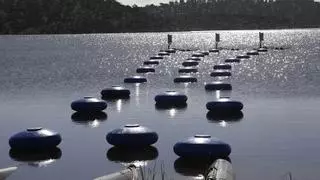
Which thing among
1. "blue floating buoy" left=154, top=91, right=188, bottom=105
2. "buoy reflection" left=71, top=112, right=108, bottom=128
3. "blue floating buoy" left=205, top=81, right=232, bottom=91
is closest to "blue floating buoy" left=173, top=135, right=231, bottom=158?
"buoy reflection" left=71, top=112, right=108, bottom=128

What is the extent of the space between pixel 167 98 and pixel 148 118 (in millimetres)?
4348

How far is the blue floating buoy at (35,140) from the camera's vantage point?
26531 mm

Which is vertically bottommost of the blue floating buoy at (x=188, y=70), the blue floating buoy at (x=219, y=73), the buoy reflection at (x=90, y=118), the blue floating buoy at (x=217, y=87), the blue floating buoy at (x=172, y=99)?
the blue floating buoy at (x=188, y=70)

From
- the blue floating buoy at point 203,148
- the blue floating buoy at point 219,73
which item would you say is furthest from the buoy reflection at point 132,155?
the blue floating buoy at point 219,73

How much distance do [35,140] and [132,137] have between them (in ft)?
12.6

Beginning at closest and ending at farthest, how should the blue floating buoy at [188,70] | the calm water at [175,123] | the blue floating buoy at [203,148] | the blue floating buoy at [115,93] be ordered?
the blue floating buoy at [203,148]
the calm water at [175,123]
the blue floating buoy at [115,93]
the blue floating buoy at [188,70]

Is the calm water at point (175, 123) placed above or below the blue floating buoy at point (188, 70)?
above

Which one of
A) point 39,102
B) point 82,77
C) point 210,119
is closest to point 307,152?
point 210,119

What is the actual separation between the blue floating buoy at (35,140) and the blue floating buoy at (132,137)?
7.70ft

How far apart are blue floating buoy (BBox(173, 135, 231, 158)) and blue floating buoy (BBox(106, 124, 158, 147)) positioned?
232cm

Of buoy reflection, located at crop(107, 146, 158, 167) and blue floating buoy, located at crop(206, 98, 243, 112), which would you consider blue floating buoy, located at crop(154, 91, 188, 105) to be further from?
buoy reflection, located at crop(107, 146, 158, 167)

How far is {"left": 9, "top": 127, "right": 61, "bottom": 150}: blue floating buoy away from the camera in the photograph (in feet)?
87.0

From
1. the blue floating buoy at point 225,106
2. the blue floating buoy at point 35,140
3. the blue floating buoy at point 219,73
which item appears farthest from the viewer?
the blue floating buoy at point 219,73

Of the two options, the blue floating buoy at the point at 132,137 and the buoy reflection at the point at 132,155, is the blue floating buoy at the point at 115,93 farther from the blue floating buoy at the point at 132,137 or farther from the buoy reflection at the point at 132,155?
the blue floating buoy at the point at 132,137
